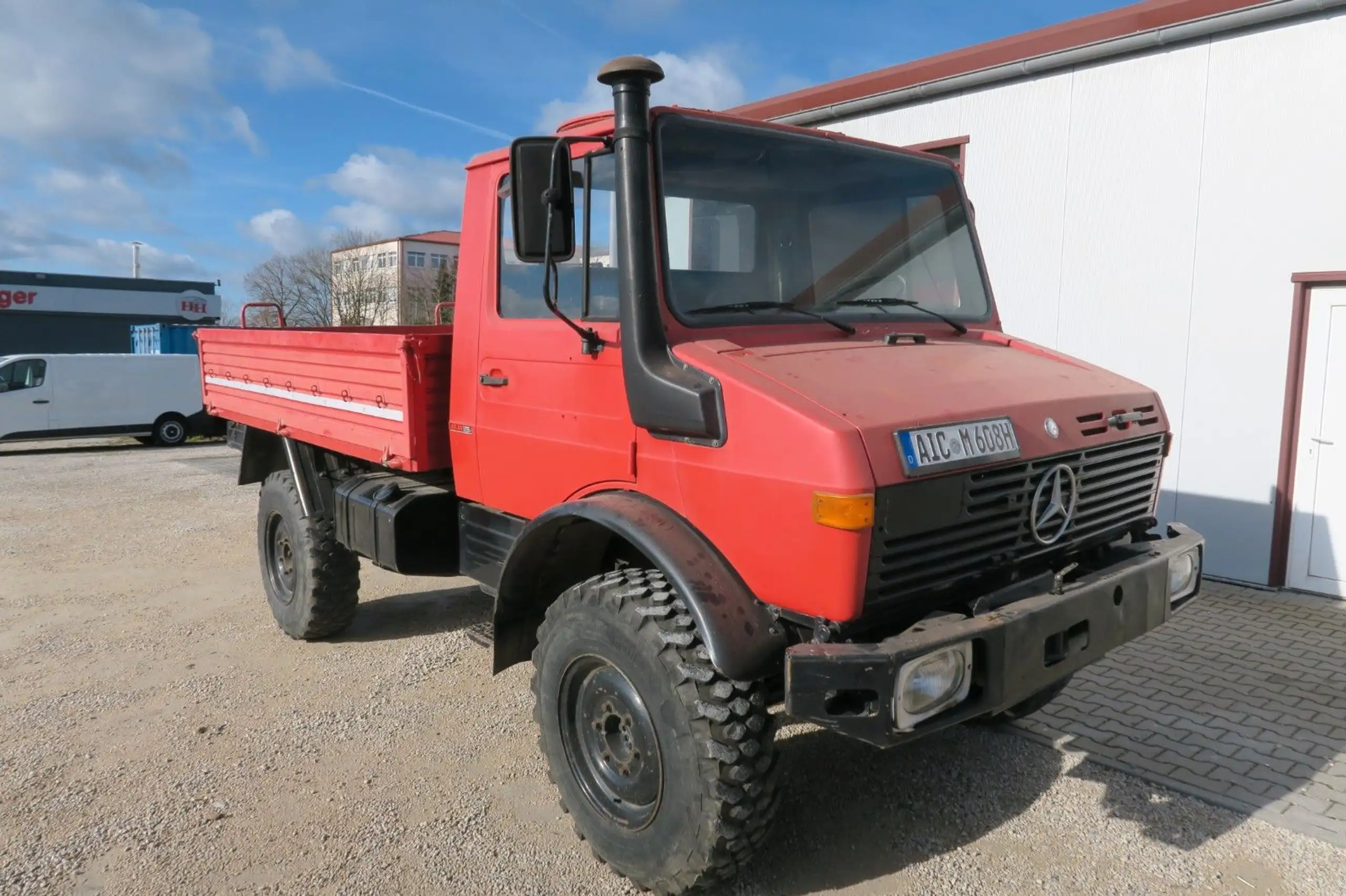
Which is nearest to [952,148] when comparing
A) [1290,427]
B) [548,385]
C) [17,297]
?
[1290,427]

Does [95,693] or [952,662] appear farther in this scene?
[95,693]

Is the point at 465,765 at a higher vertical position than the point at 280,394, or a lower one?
lower

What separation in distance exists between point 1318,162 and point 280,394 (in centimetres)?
662

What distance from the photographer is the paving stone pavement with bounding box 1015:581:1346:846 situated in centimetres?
366

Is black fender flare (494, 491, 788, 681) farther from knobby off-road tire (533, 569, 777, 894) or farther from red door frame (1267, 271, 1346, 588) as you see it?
red door frame (1267, 271, 1346, 588)

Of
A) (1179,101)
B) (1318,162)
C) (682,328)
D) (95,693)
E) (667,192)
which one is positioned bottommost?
(95,693)

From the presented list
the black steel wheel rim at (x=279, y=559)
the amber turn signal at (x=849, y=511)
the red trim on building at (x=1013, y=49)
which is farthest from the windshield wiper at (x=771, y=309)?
the red trim on building at (x=1013, y=49)

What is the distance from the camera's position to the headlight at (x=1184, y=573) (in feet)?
10.7

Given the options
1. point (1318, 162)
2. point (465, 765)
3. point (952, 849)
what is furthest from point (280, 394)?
point (1318, 162)

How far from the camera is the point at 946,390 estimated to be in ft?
9.18

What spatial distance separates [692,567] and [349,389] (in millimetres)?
2558

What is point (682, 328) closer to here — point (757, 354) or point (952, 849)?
point (757, 354)

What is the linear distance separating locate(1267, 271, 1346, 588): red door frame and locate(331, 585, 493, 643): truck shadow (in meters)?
5.26

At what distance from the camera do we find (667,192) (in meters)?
3.01
